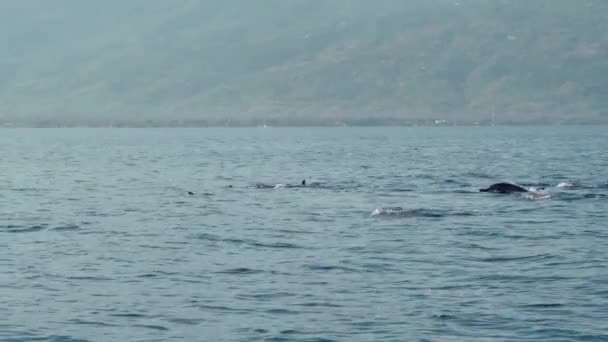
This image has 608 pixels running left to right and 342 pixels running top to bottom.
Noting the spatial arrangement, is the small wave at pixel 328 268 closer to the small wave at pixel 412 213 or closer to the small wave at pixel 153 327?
the small wave at pixel 153 327

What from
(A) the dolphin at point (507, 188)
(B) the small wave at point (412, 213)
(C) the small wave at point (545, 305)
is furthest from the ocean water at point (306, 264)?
(A) the dolphin at point (507, 188)

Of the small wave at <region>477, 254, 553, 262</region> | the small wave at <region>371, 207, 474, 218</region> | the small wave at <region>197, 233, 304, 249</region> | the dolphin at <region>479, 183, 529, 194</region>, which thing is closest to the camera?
the small wave at <region>477, 254, 553, 262</region>

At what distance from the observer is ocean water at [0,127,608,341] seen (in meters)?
24.1

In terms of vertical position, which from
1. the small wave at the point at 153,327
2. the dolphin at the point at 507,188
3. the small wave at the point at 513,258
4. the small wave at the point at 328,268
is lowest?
the small wave at the point at 153,327

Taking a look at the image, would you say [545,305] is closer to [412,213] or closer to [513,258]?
[513,258]

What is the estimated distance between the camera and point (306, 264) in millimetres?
31625

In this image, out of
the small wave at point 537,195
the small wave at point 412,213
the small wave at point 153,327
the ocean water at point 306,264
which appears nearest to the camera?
the small wave at point 153,327

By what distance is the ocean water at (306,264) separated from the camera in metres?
24.1

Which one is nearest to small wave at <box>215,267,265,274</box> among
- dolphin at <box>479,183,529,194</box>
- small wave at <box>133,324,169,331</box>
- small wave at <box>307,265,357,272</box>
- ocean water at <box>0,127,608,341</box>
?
ocean water at <box>0,127,608,341</box>

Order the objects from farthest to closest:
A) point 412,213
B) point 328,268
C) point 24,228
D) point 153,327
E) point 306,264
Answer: point 412,213 < point 24,228 < point 306,264 < point 328,268 < point 153,327

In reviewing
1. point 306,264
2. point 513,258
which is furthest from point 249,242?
point 513,258

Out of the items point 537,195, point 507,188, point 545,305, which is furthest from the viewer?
point 507,188

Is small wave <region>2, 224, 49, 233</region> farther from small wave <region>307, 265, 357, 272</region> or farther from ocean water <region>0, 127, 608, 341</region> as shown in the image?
small wave <region>307, 265, 357, 272</region>

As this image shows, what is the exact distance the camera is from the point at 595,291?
89.3 feet
